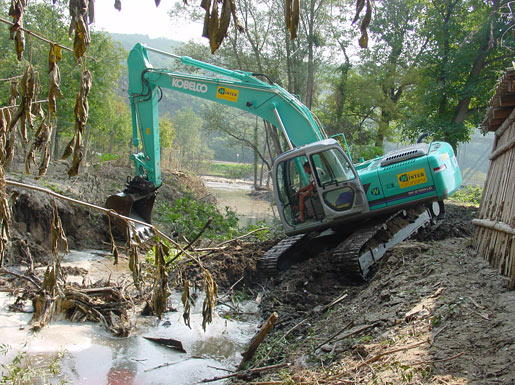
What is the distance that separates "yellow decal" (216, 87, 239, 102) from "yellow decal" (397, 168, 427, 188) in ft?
11.7

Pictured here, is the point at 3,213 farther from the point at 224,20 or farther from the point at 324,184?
the point at 324,184

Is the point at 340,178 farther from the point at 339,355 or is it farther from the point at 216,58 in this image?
the point at 216,58

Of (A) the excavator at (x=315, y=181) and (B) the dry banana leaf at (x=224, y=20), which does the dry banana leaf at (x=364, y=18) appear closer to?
(B) the dry banana leaf at (x=224, y=20)

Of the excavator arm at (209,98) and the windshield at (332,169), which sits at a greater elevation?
the excavator arm at (209,98)

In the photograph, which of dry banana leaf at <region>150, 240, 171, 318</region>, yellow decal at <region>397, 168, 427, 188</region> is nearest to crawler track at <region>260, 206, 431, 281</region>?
yellow decal at <region>397, 168, 427, 188</region>

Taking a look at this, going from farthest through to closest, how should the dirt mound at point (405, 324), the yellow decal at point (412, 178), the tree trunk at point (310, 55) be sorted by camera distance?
the tree trunk at point (310, 55)
the yellow decal at point (412, 178)
the dirt mound at point (405, 324)

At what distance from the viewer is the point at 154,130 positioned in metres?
10.8

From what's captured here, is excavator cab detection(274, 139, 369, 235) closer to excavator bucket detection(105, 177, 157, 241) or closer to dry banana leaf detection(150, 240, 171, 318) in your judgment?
excavator bucket detection(105, 177, 157, 241)

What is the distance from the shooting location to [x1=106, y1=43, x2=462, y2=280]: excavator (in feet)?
31.0

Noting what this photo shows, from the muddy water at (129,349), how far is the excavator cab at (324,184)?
268 cm

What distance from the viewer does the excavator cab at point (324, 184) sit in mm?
9414

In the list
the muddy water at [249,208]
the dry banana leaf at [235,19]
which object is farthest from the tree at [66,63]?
the dry banana leaf at [235,19]

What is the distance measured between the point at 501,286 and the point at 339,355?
1956mm

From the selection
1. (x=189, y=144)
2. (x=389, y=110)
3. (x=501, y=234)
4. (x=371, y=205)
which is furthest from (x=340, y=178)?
(x=189, y=144)
